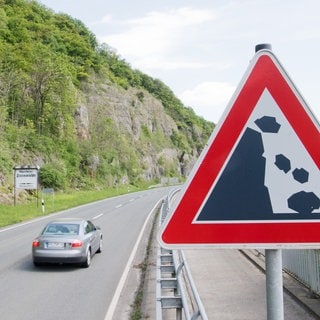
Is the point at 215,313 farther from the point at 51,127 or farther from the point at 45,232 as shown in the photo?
the point at 51,127

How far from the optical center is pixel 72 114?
65.5 meters

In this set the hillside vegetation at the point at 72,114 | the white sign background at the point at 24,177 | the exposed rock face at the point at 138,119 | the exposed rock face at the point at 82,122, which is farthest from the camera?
the exposed rock face at the point at 138,119

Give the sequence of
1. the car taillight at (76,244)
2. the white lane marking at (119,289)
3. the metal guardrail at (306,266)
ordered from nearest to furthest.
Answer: the white lane marking at (119,289)
the metal guardrail at (306,266)
the car taillight at (76,244)

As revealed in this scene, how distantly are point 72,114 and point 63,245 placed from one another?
53.4 m

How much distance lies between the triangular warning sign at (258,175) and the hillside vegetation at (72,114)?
37820mm

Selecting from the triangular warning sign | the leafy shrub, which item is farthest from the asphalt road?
the leafy shrub

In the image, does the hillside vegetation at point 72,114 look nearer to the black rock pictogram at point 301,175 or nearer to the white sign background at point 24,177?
the white sign background at point 24,177

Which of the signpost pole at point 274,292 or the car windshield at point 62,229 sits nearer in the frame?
the signpost pole at point 274,292

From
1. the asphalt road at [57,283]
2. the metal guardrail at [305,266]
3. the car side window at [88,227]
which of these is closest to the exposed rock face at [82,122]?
the asphalt road at [57,283]

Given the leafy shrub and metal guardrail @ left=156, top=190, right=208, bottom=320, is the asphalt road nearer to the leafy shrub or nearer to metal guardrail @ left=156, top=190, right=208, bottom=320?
metal guardrail @ left=156, top=190, right=208, bottom=320

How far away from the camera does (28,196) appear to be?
40781mm

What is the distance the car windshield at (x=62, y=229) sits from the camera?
14.5 meters

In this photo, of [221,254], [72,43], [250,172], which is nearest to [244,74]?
[250,172]

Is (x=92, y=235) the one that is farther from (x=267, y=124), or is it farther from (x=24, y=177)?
(x=24, y=177)
